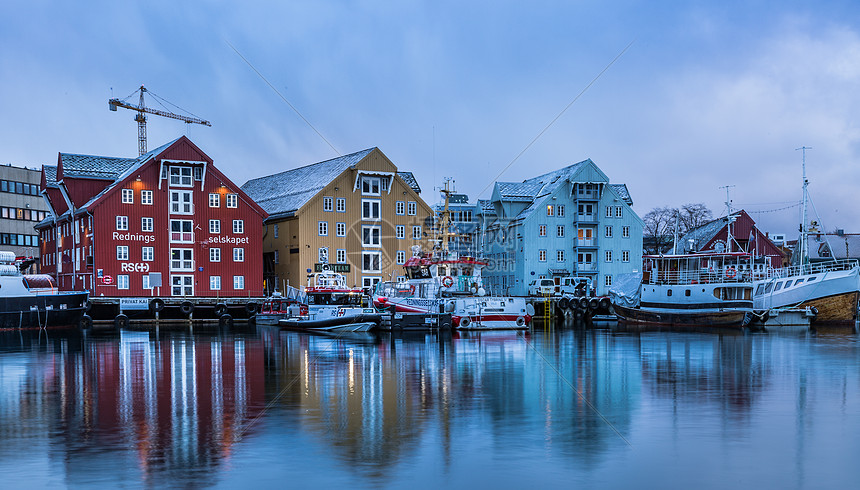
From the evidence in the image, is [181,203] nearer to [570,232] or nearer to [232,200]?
[232,200]

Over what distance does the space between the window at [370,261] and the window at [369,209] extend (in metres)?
3.33

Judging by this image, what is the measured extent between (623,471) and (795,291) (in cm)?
4848

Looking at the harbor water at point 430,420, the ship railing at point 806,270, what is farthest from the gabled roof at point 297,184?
the harbor water at point 430,420

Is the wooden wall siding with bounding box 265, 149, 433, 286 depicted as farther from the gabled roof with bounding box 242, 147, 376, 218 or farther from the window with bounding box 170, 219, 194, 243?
the window with bounding box 170, 219, 194, 243

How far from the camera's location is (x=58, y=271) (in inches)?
2702

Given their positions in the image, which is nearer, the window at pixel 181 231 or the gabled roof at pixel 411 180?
the window at pixel 181 231

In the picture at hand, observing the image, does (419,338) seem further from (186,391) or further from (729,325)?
(729,325)

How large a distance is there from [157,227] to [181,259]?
3165 millimetres

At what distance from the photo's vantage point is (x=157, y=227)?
6203 cm

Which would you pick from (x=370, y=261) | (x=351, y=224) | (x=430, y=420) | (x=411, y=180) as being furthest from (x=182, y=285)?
(x=430, y=420)

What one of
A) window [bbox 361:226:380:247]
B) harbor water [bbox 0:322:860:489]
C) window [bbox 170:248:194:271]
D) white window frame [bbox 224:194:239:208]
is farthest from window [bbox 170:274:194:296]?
harbor water [bbox 0:322:860:489]

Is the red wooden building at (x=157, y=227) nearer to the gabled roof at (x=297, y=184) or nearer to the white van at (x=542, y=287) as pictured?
the gabled roof at (x=297, y=184)

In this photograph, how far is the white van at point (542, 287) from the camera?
69.7 m

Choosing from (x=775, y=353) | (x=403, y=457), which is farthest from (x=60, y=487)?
(x=775, y=353)
